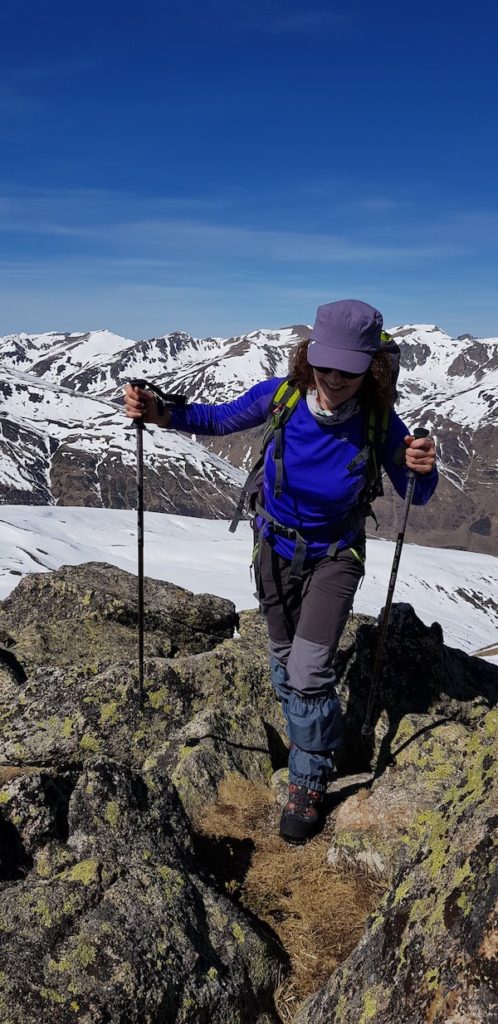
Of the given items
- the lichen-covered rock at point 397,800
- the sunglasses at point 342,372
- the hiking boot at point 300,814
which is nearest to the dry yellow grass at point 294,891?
the hiking boot at point 300,814

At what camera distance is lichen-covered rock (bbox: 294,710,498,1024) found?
10.1 feet

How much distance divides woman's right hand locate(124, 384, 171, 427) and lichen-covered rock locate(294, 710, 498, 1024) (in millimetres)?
5023

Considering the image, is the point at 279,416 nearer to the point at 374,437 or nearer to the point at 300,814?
the point at 374,437

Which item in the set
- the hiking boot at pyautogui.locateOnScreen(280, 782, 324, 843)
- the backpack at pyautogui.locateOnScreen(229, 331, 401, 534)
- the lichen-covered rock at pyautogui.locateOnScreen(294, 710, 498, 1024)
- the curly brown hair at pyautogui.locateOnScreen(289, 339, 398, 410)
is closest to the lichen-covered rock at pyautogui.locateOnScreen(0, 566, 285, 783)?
the hiking boot at pyautogui.locateOnScreen(280, 782, 324, 843)

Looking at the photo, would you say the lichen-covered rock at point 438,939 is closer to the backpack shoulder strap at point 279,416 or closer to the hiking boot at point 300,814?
the hiking boot at point 300,814

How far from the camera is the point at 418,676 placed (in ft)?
35.9

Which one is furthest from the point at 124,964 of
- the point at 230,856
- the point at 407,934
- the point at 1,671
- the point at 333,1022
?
the point at 1,671

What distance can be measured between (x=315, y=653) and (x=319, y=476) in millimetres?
1801

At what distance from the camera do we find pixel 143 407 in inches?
306

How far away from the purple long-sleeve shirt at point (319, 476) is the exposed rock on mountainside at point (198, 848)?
242 centimetres

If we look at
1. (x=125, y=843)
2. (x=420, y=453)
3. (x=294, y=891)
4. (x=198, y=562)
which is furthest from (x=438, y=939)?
(x=198, y=562)

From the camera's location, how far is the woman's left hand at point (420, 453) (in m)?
6.50

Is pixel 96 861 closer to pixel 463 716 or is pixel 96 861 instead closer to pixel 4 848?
pixel 4 848

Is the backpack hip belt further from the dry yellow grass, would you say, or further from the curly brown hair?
the dry yellow grass
